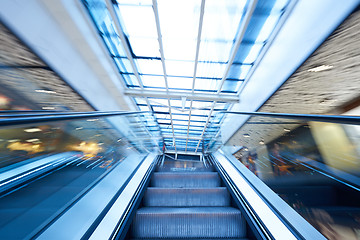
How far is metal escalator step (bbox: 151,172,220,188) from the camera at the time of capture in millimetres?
3533

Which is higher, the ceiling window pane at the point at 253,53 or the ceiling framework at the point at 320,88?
the ceiling window pane at the point at 253,53

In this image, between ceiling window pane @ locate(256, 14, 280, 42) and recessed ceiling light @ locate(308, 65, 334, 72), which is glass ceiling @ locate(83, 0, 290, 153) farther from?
recessed ceiling light @ locate(308, 65, 334, 72)

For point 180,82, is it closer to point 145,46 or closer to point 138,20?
point 145,46

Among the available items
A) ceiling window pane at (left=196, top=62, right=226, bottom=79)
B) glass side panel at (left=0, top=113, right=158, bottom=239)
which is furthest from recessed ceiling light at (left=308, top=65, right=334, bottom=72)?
glass side panel at (left=0, top=113, right=158, bottom=239)

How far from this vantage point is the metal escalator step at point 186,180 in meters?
3.53

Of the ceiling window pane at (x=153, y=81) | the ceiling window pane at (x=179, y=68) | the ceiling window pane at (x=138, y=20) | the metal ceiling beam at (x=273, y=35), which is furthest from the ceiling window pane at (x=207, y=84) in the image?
the ceiling window pane at (x=138, y=20)

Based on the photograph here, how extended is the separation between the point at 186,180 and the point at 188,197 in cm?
77

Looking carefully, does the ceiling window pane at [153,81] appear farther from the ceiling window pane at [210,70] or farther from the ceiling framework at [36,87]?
the ceiling framework at [36,87]

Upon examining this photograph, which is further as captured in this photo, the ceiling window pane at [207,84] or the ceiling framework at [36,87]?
the ceiling window pane at [207,84]

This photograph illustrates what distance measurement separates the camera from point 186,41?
547cm

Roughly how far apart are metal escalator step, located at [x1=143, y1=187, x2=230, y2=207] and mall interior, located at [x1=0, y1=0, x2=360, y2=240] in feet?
0.06

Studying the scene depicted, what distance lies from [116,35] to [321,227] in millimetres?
6052

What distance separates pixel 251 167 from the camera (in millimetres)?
2719

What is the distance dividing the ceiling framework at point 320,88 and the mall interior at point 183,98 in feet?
0.10
